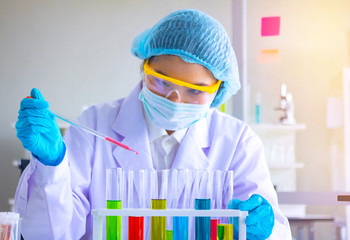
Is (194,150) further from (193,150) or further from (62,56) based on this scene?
(62,56)

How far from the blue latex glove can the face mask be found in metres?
0.43

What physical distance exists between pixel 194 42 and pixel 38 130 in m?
0.61

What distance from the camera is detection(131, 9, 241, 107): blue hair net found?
4.96ft

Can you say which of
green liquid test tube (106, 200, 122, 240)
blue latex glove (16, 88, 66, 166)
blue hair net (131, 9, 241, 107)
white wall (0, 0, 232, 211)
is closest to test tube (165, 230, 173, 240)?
green liquid test tube (106, 200, 122, 240)

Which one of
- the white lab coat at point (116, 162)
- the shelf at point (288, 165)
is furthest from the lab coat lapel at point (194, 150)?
the shelf at point (288, 165)

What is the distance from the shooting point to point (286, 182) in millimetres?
2754

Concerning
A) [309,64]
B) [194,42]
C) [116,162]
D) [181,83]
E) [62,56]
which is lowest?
[116,162]

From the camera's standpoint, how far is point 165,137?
1.70 meters

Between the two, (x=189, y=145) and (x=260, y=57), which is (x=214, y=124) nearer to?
(x=189, y=145)

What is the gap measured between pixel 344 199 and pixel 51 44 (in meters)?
2.72

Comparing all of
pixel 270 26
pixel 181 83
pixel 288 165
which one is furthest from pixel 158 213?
pixel 288 165

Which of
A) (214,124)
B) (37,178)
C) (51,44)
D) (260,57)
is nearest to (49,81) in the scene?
(51,44)

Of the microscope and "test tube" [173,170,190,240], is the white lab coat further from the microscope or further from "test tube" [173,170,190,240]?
the microscope

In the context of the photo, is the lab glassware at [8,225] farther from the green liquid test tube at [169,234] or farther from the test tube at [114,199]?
the green liquid test tube at [169,234]
